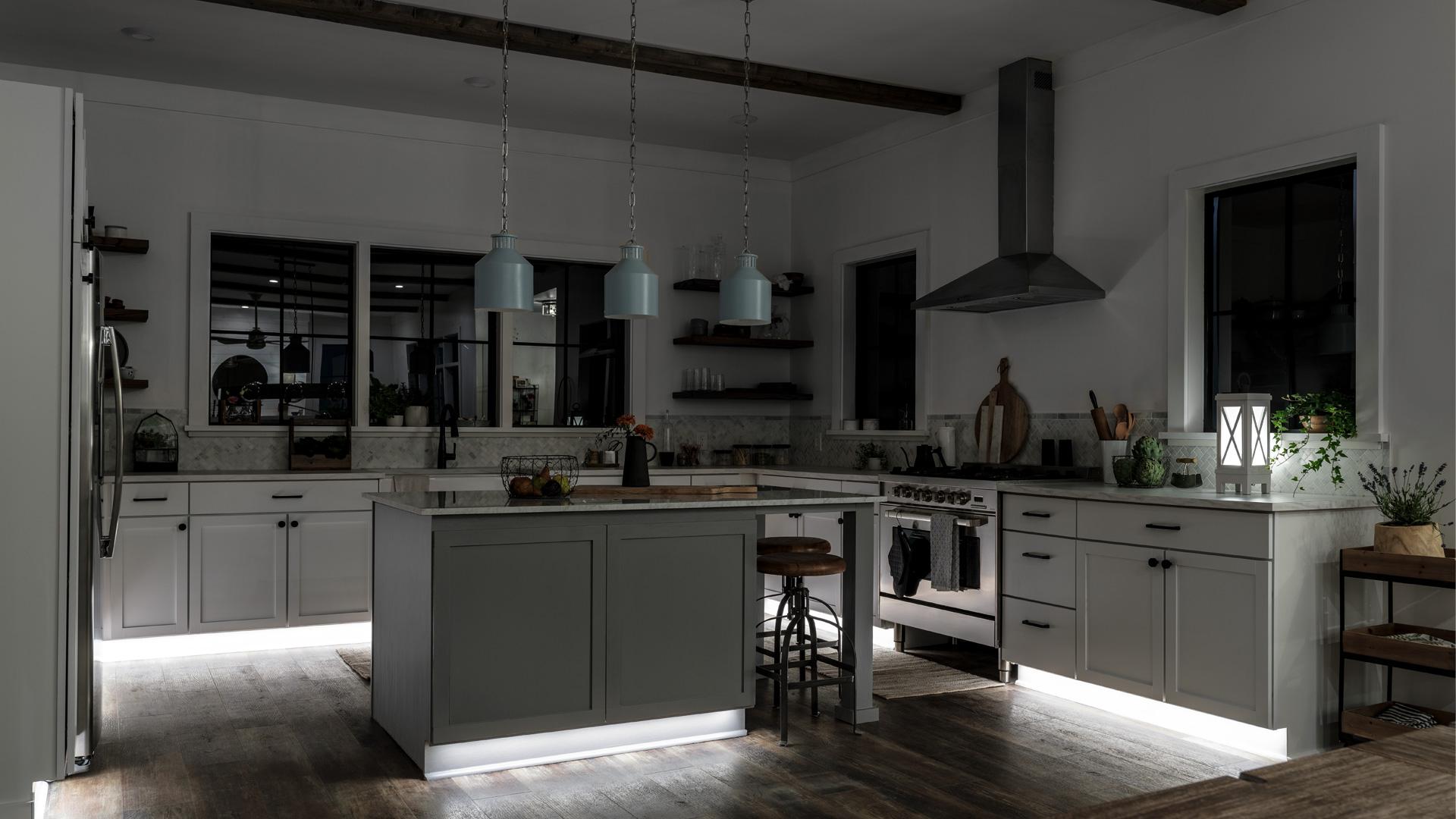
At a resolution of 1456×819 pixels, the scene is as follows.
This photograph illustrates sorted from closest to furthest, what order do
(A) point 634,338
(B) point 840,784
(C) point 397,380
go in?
(B) point 840,784 → (C) point 397,380 → (A) point 634,338

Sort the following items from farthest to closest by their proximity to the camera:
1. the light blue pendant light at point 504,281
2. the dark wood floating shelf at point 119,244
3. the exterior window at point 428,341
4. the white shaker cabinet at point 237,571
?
the exterior window at point 428,341, the dark wood floating shelf at point 119,244, the white shaker cabinet at point 237,571, the light blue pendant light at point 504,281

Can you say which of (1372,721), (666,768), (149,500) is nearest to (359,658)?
(149,500)

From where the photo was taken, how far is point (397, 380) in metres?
6.75

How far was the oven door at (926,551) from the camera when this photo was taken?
203 inches

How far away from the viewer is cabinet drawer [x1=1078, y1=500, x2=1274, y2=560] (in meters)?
3.91

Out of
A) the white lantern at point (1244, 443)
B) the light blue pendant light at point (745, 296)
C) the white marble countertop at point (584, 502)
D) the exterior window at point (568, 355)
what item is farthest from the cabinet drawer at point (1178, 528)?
the exterior window at point (568, 355)

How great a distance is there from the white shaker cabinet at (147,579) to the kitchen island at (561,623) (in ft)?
6.12

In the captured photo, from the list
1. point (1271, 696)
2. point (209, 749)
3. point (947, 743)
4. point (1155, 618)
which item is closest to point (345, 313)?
point (209, 749)

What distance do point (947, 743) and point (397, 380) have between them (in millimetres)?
4130

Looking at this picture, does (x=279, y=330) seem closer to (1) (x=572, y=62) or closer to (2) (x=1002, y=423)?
(1) (x=572, y=62)

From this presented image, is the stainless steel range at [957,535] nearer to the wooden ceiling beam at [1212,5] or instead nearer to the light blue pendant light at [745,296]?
the light blue pendant light at [745,296]

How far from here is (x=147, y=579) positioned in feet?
18.1

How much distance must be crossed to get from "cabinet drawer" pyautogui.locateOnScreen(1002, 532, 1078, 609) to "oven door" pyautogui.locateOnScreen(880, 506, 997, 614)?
8 cm

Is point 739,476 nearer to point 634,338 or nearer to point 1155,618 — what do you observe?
point 634,338
